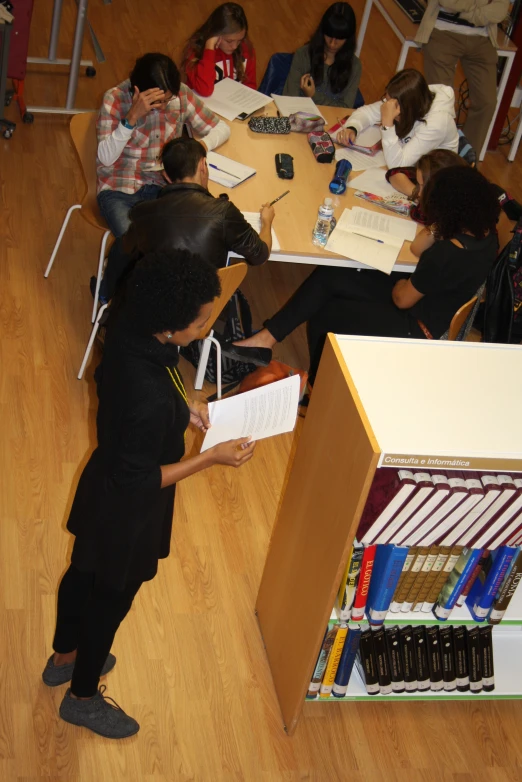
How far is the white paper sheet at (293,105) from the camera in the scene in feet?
14.7

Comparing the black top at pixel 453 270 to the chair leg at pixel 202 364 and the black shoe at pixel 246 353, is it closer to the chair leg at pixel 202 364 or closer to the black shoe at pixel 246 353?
the black shoe at pixel 246 353

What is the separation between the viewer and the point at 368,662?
2723 mm

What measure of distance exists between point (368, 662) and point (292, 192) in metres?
2.12

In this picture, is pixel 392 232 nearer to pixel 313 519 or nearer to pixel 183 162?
pixel 183 162

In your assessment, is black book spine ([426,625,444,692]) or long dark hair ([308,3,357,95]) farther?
long dark hair ([308,3,357,95])

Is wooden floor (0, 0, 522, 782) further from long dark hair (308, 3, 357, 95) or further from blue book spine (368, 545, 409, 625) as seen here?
long dark hair (308, 3, 357, 95)

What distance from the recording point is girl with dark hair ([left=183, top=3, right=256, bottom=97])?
4.36 m

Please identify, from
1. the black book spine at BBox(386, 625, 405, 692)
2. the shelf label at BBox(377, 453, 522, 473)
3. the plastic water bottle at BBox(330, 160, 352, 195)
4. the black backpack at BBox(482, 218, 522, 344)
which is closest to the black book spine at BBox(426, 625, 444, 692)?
the black book spine at BBox(386, 625, 405, 692)

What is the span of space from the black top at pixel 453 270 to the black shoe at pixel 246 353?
742 mm

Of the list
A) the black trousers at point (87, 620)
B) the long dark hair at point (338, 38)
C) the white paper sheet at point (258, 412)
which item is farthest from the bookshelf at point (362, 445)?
the long dark hair at point (338, 38)

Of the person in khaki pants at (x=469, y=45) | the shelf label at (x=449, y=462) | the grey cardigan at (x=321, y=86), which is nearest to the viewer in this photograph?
the shelf label at (x=449, y=462)

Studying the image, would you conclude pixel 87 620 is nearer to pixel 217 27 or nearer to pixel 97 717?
pixel 97 717

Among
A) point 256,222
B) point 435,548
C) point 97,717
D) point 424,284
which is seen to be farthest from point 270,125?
point 97,717

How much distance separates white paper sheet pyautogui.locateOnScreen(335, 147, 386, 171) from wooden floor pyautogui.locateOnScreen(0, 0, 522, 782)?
0.94m
